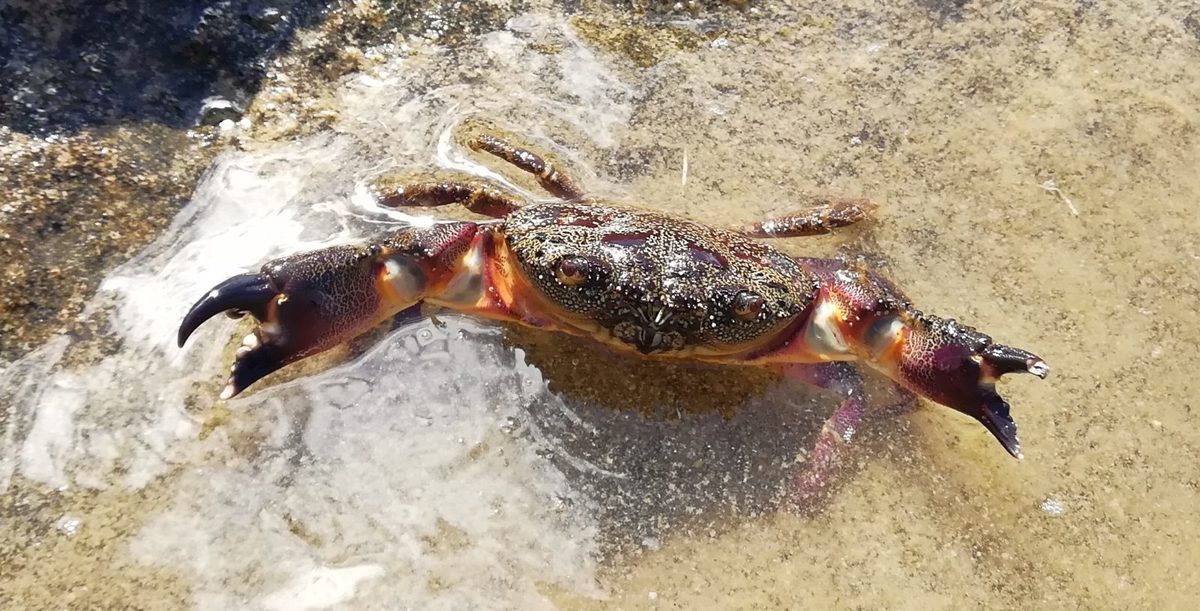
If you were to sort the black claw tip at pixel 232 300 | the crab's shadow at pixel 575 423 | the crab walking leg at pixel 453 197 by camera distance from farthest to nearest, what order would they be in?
the crab walking leg at pixel 453 197 < the crab's shadow at pixel 575 423 < the black claw tip at pixel 232 300

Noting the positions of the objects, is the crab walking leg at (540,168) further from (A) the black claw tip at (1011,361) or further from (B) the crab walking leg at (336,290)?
(A) the black claw tip at (1011,361)

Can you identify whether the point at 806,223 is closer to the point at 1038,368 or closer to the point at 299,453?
the point at 1038,368

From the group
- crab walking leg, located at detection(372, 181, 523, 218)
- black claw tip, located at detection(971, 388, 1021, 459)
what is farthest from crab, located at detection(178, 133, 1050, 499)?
crab walking leg, located at detection(372, 181, 523, 218)

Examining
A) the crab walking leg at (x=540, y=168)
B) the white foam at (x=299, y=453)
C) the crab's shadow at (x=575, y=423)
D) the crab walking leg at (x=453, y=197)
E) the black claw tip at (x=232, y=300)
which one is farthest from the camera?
the crab walking leg at (x=540, y=168)

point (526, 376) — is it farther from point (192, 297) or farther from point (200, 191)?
point (200, 191)

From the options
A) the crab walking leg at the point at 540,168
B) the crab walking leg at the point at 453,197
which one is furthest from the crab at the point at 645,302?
the crab walking leg at the point at 540,168

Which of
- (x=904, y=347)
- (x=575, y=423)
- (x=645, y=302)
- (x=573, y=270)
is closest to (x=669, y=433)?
(x=575, y=423)

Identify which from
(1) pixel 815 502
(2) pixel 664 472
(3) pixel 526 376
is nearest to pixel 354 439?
(3) pixel 526 376

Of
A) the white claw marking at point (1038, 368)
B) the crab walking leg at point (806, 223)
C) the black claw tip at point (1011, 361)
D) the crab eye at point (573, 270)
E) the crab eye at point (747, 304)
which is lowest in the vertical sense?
the crab walking leg at point (806, 223)
